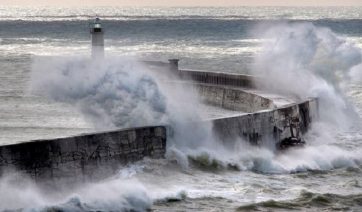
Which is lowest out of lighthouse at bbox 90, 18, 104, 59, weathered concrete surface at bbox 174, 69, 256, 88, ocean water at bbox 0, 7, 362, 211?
ocean water at bbox 0, 7, 362, 211

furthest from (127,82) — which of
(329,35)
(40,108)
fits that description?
(329,35)

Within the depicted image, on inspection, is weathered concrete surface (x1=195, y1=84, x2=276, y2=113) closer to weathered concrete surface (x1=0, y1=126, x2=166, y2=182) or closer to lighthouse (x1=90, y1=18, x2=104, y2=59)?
lighthouse (x1=90, y1=18, x2=104, y2=59)

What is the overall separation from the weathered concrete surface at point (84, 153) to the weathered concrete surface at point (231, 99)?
7.46 m

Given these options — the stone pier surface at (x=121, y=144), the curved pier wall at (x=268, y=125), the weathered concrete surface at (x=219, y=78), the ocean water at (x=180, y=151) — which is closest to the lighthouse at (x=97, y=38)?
the weathered concrete surface at (x=219, y=78)

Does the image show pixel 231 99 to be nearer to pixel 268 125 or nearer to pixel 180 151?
pixel 268 125

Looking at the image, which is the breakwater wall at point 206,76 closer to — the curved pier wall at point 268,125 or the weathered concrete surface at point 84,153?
the curved pier wall at point 268,125

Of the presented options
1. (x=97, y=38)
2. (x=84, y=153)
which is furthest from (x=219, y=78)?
(x=84, y=153)

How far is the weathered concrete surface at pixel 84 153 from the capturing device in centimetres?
1522

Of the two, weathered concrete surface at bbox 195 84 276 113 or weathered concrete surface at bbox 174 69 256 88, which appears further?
weathered concrete surface at bbox 174 69 256 88

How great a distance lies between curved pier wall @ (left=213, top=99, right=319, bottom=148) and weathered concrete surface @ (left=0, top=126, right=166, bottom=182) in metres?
1.81

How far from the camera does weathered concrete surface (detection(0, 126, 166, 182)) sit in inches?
599

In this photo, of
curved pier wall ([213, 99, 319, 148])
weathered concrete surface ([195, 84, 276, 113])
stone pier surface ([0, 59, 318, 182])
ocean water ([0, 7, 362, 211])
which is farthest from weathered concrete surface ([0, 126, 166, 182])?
weathered concrete surface ([195, 84, 276, 113])

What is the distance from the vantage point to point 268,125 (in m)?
20.8

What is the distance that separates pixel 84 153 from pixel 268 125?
5794mm
